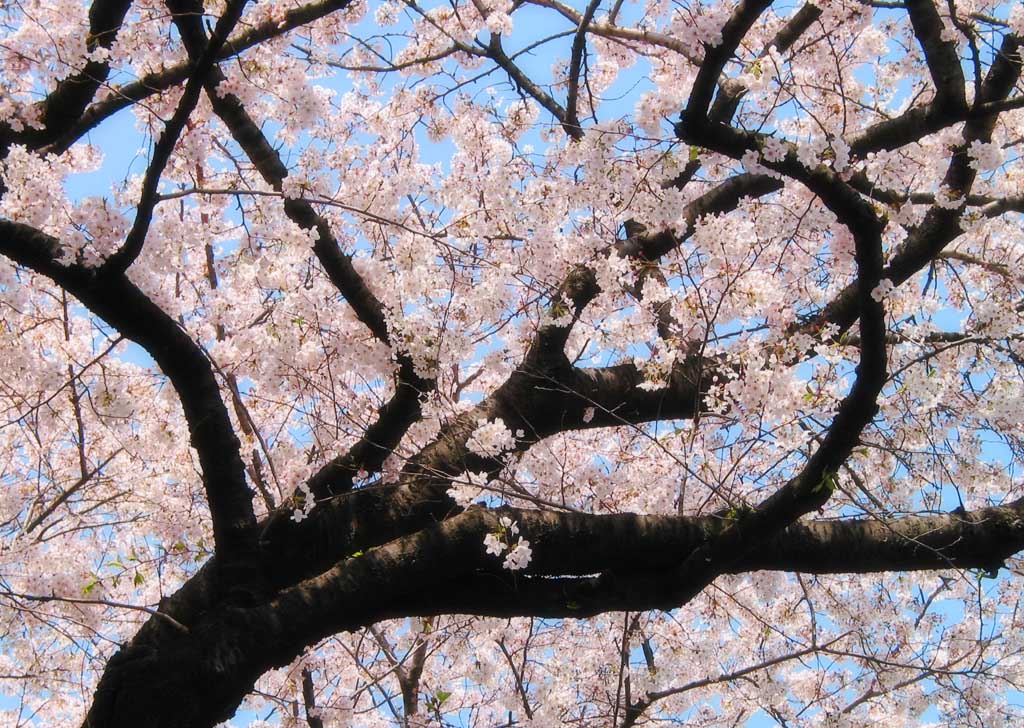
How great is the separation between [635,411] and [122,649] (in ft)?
8.26

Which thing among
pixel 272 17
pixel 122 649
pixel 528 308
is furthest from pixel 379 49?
pixel 122 649

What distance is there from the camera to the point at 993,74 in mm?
3293

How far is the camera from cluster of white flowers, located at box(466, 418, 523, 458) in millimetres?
3604

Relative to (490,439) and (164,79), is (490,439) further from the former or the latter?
(164,79)

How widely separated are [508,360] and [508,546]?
6.44 ft

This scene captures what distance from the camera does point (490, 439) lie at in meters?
3.62

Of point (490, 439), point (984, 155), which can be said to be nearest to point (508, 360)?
point (490, 439)

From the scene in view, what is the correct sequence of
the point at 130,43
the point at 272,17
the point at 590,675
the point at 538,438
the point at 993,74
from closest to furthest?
the point at 993,74 → the point at 130,43 → the point at 538,438 → the point at 272,17 → the point at 590,675

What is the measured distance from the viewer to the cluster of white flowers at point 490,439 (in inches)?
142

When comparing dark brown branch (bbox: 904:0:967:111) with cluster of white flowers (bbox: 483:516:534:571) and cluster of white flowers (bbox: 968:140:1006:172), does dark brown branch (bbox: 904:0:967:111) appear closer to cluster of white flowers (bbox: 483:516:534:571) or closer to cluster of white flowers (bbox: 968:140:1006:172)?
cluster of white flowers (bbox: 968:140:1006:172)

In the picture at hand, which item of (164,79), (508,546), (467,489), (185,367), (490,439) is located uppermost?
(164,79)

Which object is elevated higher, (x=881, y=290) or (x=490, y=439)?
(x=490, y=439)

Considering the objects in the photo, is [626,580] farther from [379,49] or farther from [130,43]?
[379,49]

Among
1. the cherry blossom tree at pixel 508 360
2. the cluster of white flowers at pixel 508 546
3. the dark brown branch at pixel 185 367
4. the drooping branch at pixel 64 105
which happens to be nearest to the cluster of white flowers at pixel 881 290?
the cherry blossom tree at pixel 508 360
